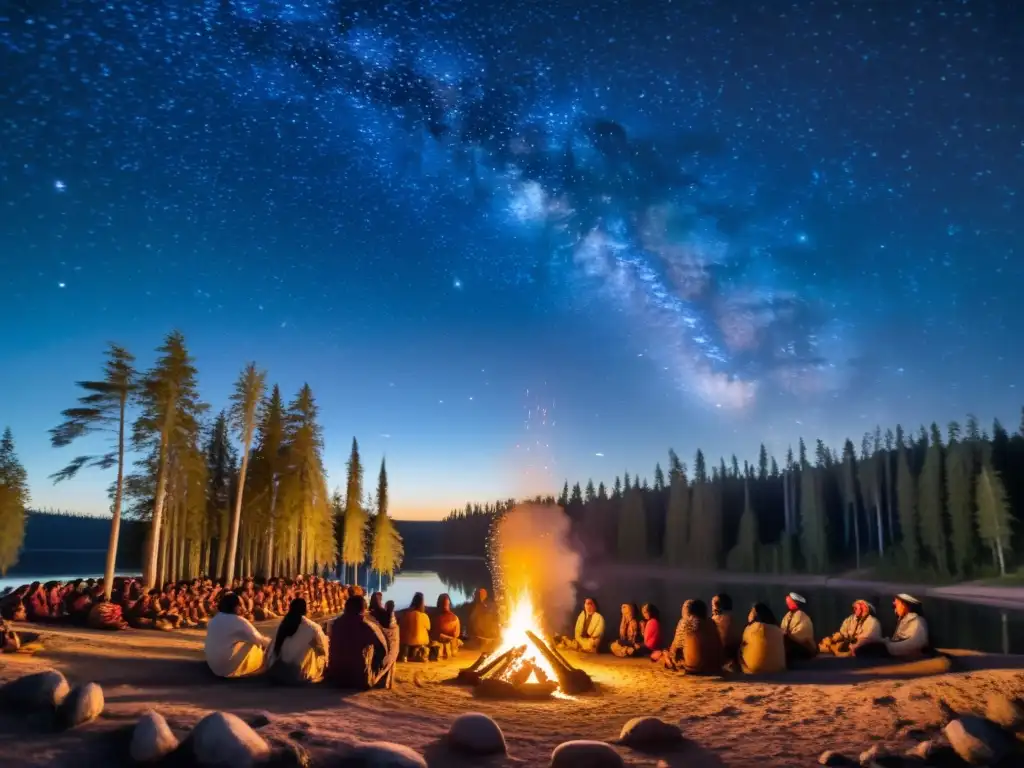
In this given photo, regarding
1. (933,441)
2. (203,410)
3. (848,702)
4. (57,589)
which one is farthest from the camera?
(933,441)

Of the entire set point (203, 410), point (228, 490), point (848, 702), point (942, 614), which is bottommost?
point (942, 614)

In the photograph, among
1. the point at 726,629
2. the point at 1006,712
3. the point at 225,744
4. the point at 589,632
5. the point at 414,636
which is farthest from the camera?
the point at 589,632

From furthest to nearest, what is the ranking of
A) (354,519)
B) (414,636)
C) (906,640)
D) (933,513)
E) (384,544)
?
1. (933,513)
2. (384,544)
3. (354,519)
4. (414,636)
5. (906,640)

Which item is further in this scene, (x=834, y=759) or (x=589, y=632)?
(x=589, y=632)

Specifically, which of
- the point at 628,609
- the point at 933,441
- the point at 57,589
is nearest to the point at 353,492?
the point at 57,589

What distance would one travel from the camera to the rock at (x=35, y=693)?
8.41 meters

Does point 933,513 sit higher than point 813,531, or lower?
higher

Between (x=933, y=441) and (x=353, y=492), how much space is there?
81.6 meters

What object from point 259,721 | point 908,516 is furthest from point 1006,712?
point 908,516

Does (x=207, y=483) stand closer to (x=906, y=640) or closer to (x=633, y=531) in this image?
(x=906, y=640)

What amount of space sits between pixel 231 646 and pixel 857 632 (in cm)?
1580

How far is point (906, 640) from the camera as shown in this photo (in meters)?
15.7

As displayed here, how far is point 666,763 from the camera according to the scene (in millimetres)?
8688

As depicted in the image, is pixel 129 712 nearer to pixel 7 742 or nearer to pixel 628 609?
pixel 7 742
